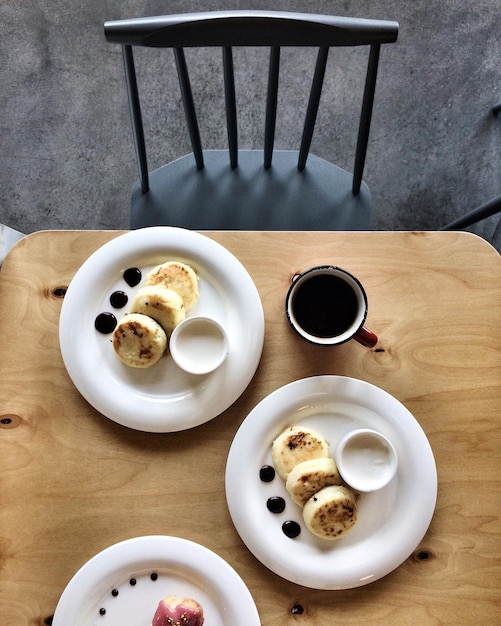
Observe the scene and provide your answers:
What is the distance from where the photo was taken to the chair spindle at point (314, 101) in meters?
1.09

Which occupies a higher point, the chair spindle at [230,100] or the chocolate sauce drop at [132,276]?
the chair spindle at [230,100]

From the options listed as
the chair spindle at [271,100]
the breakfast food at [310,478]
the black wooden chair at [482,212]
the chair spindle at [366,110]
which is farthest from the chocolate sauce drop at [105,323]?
the black wooden chair at [482,212]

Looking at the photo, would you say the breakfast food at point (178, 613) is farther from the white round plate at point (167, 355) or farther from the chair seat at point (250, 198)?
the chair seat at point (250, 198)

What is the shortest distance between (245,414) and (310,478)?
168mm

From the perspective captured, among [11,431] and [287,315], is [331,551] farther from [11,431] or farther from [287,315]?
A: [11,431]

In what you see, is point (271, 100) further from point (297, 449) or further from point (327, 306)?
point (297, 449)

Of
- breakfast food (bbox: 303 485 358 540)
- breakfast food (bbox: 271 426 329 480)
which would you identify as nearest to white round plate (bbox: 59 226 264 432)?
breakfast food (bbox: 271 426 329 480)

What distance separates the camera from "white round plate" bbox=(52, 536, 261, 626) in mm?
991

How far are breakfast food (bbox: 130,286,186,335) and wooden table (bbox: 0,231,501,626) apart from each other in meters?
→ 0.16

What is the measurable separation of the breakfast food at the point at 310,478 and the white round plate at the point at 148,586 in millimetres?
180

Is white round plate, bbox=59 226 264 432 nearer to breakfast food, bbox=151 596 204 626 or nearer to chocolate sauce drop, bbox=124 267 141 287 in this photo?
chocolate sauce drop, bbox=124 267 141 287

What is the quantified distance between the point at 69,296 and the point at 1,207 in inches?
42.7

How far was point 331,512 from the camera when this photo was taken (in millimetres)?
984

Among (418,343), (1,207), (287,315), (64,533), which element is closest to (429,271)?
(418,343)
